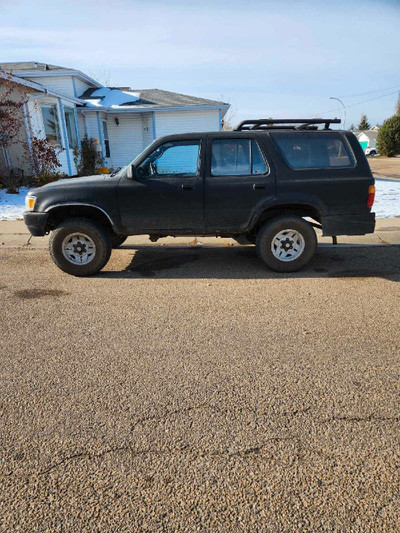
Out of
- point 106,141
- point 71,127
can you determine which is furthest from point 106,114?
point 71,127

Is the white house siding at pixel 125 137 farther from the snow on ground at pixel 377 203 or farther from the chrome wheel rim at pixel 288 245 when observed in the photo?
the chrome wheel rim at pixel 288 245

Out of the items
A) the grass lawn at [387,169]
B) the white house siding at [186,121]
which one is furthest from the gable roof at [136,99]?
the grass lawn at [387,169]

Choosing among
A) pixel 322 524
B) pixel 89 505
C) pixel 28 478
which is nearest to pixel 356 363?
pixel 322 524

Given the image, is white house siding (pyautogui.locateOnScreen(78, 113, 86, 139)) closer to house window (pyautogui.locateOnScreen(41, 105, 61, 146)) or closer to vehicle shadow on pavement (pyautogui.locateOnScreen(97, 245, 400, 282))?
house window (pyautogui.locateOnScreen(41, 105, 61, 146))

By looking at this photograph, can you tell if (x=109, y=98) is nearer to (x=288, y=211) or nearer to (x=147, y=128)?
(x=147, y=128)

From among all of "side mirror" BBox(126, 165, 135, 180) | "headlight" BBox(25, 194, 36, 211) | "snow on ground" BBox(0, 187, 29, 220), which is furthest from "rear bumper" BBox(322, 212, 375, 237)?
"snow on ground" BBox(0, 187, 29, 220)

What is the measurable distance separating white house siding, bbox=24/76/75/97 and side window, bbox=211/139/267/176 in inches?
613

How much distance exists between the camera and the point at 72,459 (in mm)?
2248

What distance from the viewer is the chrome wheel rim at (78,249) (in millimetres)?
5523

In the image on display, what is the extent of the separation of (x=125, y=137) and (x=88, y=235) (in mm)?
16243

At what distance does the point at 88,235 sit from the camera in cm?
545

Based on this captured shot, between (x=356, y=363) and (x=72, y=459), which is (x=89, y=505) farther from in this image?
(x=356, y=363)

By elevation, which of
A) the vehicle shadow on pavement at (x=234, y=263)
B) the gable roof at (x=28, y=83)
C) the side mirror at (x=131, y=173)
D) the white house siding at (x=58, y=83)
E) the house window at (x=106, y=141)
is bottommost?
the vehicle shadow on pavement at (x=234, y=263)

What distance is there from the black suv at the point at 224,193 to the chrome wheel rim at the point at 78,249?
0.05 ft
